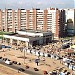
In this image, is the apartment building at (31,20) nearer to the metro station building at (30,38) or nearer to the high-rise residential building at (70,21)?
the metro station building at (30,38)

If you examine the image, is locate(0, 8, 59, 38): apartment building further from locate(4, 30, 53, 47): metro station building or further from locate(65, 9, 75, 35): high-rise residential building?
locate(65, 9, 75, 35): high-rise residential building

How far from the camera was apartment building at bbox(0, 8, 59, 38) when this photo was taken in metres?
87.0

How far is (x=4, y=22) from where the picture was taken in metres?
97.1

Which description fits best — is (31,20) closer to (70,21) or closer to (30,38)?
(70,21)

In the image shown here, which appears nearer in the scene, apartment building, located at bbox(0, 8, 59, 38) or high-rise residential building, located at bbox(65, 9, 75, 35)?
apartment building, located at bbox(0, 8, 59, 38)

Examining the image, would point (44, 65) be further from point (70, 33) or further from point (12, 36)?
point (70, 33)

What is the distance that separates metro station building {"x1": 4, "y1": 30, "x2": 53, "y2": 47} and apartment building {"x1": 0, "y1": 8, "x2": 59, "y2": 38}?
10748mm

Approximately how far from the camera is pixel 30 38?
68688 millimetres

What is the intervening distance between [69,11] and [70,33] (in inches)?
532

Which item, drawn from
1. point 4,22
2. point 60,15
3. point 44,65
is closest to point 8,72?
point 44,65

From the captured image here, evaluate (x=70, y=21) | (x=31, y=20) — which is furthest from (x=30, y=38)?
(x=70, y=21)

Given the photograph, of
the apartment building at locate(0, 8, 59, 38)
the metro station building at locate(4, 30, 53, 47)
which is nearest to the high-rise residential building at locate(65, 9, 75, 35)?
the apartment building at locate(0, 8, 59, 38)

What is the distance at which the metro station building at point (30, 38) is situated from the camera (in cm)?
6859

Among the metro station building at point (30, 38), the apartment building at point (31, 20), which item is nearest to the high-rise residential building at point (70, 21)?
the apartment building at point (31, 20)
